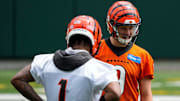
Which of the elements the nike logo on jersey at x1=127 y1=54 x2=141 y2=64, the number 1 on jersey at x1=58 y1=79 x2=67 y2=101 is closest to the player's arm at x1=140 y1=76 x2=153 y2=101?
the nike logo on jersey at x1=127 y1=54 x2=141 y2=64

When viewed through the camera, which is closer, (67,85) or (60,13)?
(67,85)

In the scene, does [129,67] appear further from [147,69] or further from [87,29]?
[87,29]

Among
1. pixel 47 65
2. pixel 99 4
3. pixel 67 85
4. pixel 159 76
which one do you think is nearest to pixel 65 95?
pixel 67 85

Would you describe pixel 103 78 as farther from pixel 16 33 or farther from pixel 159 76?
pixel 16 33

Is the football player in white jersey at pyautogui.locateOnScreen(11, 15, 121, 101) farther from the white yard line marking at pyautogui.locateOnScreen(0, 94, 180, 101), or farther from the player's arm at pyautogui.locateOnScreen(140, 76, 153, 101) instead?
the white yard line marking at pyautogui.locateOnScreen(0, 94, 180, 101)

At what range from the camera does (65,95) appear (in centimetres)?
297

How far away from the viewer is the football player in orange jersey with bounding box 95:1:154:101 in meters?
4.06

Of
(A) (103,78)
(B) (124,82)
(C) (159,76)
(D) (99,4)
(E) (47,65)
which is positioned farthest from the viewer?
(D) (99,4)

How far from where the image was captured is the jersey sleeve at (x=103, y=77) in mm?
2881

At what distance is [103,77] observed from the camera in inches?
114

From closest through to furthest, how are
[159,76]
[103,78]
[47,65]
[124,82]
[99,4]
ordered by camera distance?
[103,78] < [47,65] < [124,82] < [159,76] < [99,4]

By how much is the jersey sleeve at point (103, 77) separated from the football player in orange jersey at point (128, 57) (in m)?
1.13

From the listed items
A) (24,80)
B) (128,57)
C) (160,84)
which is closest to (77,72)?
(24,80)

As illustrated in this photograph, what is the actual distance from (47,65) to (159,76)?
872 cm
